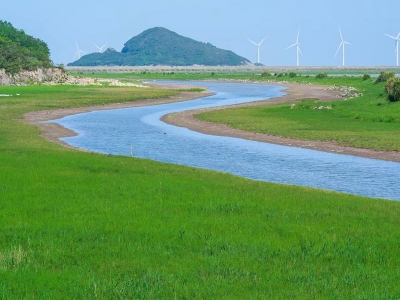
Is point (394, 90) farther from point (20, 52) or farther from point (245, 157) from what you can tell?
point (20, 52)

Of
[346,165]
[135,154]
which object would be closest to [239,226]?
[346,165]

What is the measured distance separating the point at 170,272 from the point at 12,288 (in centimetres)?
227

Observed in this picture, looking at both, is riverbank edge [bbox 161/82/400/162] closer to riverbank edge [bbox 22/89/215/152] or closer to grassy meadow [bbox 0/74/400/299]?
riverbank edge [bbox 22/89/215/152]

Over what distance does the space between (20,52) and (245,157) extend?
78.3m

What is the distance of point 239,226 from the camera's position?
13.4 meters

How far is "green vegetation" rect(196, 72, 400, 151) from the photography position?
34.7 meters

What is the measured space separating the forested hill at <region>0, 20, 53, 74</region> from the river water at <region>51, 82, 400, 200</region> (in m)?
53.2

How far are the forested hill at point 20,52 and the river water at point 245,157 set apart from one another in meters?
53.2

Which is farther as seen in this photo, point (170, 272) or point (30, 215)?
point (30, 215)

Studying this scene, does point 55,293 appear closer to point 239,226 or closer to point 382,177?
point 239,226

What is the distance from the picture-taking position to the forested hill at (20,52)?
9656cm

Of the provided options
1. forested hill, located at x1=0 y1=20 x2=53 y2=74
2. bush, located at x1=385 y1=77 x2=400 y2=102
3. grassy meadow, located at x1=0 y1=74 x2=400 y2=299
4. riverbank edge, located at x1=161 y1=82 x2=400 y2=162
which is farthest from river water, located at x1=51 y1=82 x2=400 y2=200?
forested hill, located at x1=0 y1=20 x2=53 y2=74

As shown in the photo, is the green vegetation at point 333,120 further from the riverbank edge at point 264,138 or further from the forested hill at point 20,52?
the forested hill at point 20,52

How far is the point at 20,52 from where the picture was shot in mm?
101500
